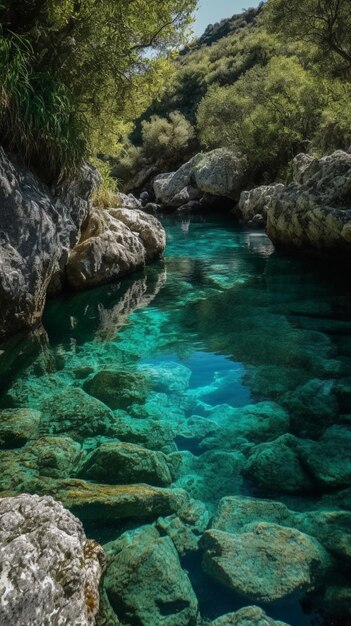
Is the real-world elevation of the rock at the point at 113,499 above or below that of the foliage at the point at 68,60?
below

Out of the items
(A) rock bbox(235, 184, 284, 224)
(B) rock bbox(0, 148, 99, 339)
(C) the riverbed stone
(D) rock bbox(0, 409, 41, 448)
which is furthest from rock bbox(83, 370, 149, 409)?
(A) rock bbox(235, 184, 284, 224)

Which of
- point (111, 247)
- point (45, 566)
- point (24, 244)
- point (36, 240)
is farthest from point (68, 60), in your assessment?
point (45, 566)

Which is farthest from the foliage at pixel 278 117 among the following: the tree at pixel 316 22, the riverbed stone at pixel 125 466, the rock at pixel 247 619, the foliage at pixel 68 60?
the rock at pixel 247 619

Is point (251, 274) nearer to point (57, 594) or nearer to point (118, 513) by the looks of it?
point (118, 513)

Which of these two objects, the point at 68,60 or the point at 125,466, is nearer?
the point at 125,466

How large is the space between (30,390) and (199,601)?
394 centimetres

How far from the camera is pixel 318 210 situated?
12.3 m

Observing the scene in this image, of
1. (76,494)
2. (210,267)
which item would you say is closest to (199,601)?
(76,494)

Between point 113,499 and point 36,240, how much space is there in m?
4.88

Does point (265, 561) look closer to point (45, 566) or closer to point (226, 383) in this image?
point (45, 566)

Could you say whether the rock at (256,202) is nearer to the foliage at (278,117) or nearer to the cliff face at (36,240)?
the foliage at (278,117)

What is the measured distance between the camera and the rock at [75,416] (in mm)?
5039

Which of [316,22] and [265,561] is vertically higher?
[316,22]

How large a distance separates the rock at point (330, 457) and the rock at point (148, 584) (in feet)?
5.45
